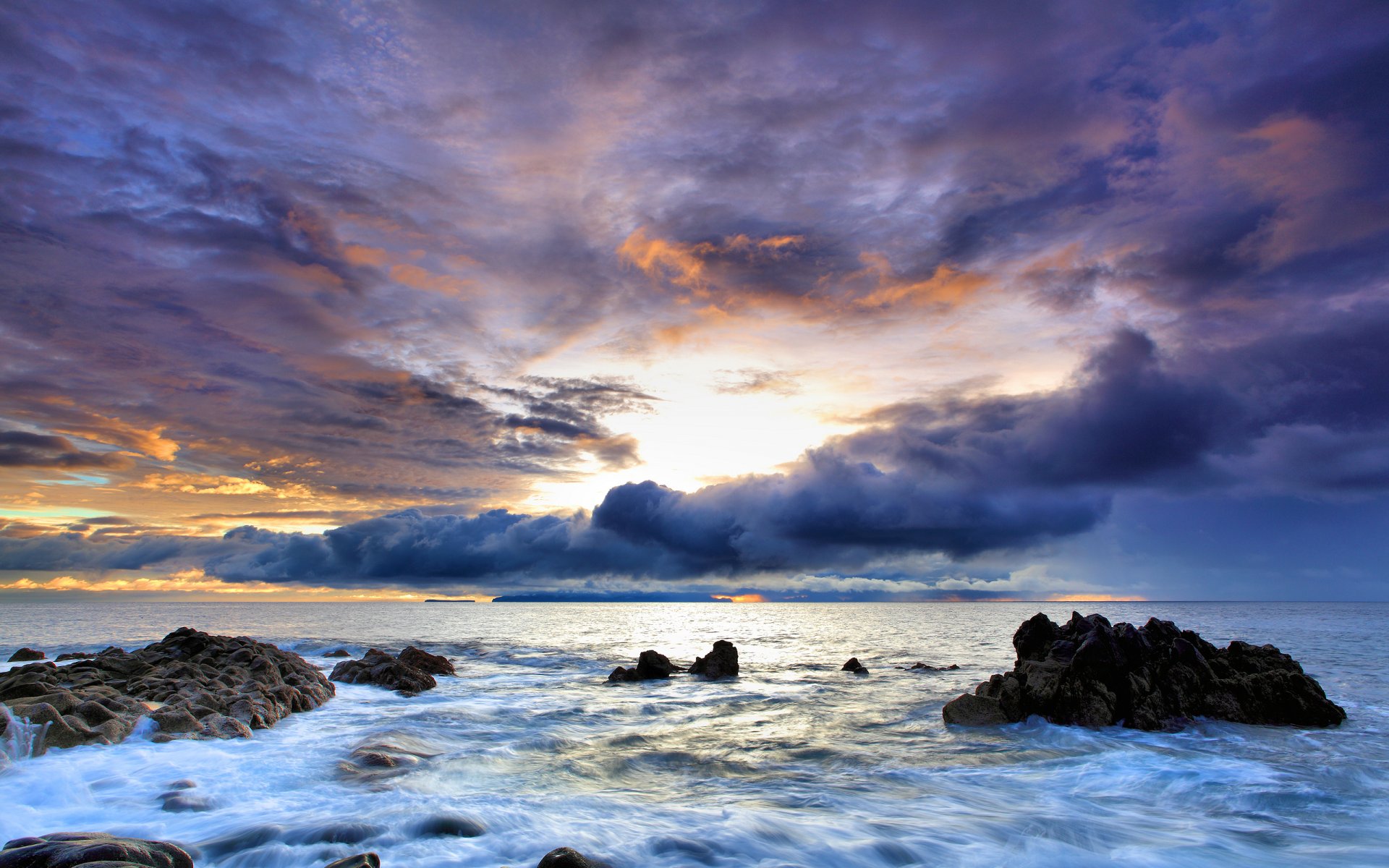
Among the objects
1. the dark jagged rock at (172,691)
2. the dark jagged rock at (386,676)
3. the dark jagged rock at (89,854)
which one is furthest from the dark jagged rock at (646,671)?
the dark jagged rock at (89,854)

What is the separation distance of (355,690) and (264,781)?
16.2 meters

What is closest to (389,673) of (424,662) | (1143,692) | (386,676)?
(386,676)

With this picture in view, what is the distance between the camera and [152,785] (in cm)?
1277

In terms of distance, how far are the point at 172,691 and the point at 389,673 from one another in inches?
423

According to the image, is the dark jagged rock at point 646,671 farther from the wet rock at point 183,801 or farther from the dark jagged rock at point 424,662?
the wet rock at point 183,801

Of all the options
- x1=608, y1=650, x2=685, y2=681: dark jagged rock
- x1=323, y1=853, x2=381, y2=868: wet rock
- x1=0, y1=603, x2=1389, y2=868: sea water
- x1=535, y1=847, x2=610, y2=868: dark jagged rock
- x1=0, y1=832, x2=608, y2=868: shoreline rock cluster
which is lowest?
x1=608, y1=650, x2=685, y2=681: dark jagged rock

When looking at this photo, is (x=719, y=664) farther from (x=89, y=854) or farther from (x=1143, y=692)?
(x=89, y=854)

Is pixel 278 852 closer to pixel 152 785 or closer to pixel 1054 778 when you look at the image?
pixel 152 785

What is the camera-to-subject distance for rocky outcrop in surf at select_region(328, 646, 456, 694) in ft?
98.2

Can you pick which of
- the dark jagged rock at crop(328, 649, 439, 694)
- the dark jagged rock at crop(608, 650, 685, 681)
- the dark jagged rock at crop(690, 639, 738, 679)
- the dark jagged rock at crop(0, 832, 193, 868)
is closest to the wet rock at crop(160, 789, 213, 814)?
the dark jagged rock at crop(0, 832, 193, 868)

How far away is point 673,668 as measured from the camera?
3734 centimetres

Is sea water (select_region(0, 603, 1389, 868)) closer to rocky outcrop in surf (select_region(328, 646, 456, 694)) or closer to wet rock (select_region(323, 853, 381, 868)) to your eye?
wet rock (select_region(323, 853, 381, 868))

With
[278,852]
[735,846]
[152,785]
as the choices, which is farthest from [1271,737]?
[152,785]

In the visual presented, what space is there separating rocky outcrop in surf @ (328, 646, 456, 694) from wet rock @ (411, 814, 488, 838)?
18959 millimetres
